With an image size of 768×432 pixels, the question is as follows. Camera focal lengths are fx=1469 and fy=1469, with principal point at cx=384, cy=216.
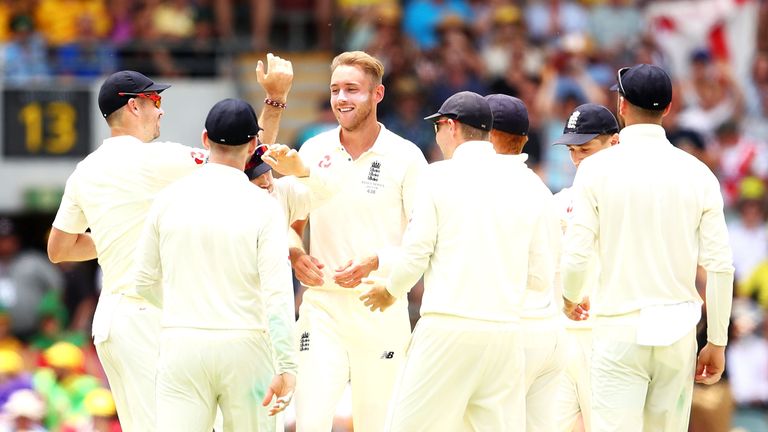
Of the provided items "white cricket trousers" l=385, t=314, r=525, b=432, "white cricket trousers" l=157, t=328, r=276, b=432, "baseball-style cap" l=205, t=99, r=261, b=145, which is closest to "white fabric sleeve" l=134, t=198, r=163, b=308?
"white cricket trousers" l=157, t=328, r=276, b=432

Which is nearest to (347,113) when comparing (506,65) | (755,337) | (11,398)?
(11,398)

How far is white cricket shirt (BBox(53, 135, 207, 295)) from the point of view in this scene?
854 centimetres

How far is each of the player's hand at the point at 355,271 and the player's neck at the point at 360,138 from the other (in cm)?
81

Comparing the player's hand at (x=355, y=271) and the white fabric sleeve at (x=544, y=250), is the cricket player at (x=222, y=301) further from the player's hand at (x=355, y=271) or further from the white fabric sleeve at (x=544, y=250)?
the white fabric sleeve at (x=544, y=250)

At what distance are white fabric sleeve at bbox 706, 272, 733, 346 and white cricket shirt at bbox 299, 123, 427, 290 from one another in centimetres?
216

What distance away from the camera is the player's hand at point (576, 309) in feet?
27.6

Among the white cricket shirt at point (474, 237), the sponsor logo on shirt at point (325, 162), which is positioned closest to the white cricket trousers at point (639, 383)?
the white cricket shirt at point (474, 237)

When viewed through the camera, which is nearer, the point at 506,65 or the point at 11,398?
the point at 11,398

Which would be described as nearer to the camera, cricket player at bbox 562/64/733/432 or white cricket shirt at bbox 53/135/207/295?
cricket player at bbox 562/64/733/432

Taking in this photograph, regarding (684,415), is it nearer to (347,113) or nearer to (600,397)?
(600,397)

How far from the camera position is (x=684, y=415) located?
26.3 feet

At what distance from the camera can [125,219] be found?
8.57m

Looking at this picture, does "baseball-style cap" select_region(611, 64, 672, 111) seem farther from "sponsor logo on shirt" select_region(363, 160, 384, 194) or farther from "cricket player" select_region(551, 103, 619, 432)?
"sponsor logo on shirt" select_region(363, 160, 384, 194)

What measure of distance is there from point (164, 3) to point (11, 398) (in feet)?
24.6
